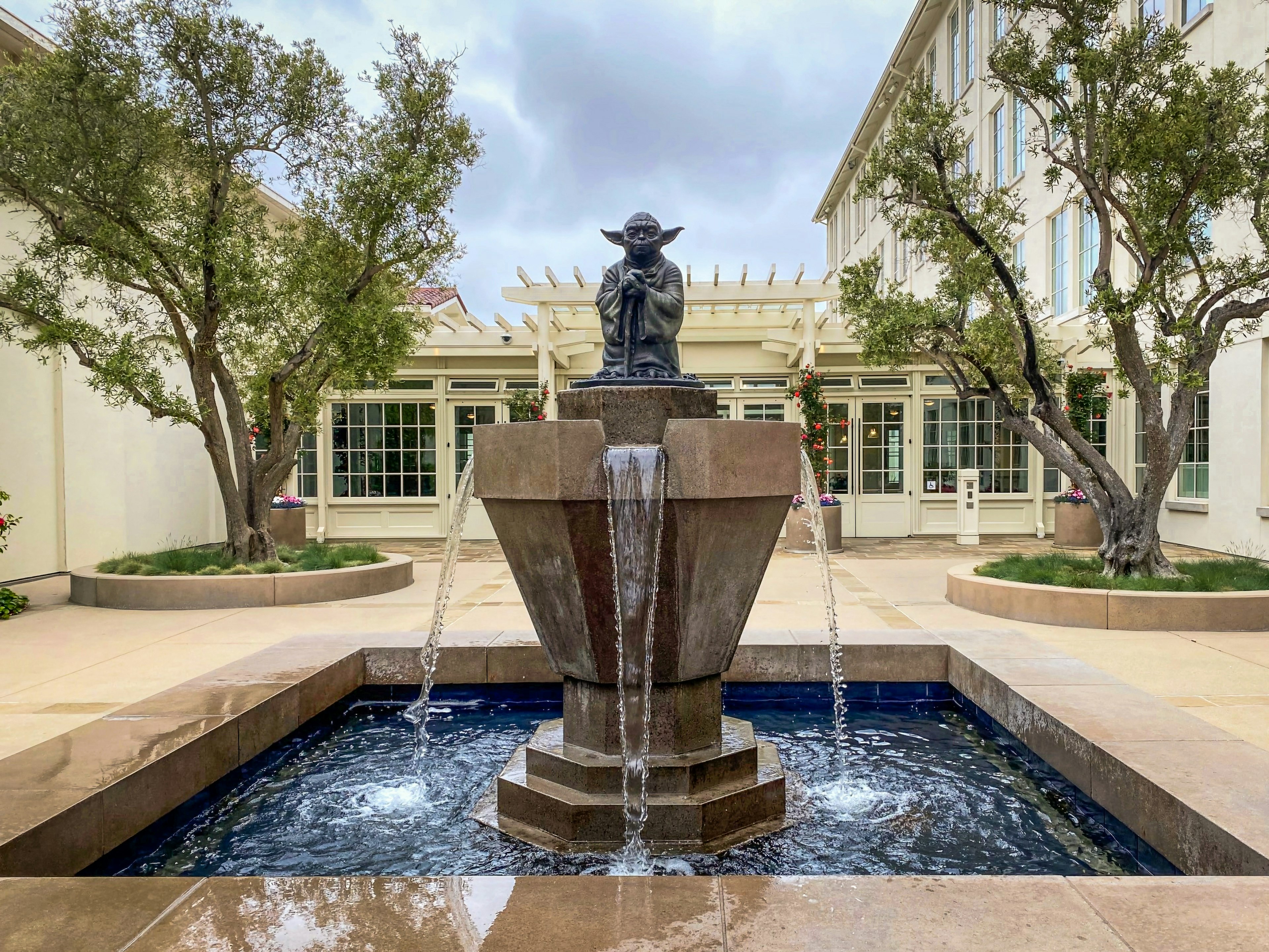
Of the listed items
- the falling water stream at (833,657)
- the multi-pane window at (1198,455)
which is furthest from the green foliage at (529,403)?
the multi-pane window at (1198,455)

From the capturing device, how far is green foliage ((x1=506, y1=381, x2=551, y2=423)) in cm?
1353

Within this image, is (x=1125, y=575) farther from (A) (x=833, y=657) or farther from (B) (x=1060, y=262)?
(B) (x=1060, y=262)

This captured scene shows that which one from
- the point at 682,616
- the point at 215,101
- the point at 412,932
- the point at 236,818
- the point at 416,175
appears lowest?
the point at 236,818

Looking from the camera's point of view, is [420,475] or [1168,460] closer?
[1168,460]

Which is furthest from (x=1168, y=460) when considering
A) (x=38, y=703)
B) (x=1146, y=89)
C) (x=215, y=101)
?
(x=215, y=101)

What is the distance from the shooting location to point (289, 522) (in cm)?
1323

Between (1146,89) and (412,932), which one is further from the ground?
(1146,89)

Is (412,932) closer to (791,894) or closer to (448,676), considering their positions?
(791,894)

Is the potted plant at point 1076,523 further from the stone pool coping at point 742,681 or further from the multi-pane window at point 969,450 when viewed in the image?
the stone pool coping at point 742,681

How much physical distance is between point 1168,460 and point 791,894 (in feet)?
22.5

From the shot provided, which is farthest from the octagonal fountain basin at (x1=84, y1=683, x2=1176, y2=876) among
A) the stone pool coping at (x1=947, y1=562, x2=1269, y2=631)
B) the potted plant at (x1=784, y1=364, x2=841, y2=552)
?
the potted plant at (x1=784, y1=364, x2=841, y2=552)

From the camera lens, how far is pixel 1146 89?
725 centimetres

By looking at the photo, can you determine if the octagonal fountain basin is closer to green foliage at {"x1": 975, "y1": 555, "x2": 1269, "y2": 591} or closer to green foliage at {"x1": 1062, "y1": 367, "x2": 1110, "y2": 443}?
green foliage at {"x1": 975, "y1": 555, "x2": 1269, "y2": 591}

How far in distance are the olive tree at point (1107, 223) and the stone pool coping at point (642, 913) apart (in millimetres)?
5994
